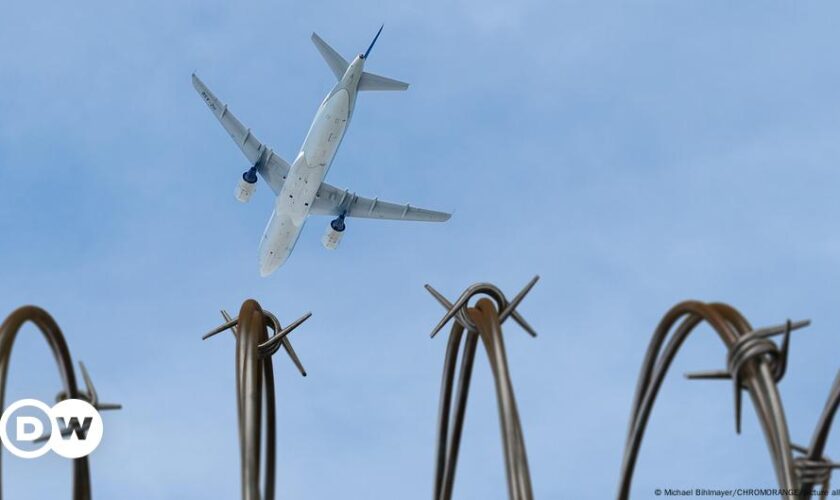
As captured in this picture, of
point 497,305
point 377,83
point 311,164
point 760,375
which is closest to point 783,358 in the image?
point 760,375

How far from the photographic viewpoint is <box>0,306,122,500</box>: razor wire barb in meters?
11.8

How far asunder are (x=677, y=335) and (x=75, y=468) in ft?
23.2

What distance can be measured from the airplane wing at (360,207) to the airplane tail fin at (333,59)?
9.63 metres

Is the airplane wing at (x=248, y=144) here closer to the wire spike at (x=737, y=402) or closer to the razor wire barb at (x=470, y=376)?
the razor wire barb at (x=470, y=376)

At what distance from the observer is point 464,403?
592 inches

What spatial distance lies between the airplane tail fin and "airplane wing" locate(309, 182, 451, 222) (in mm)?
9625

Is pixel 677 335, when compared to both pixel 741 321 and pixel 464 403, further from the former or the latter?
A: pixel 464 403

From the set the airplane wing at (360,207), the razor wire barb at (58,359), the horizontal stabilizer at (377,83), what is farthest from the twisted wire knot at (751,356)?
the airplane wing at (360,207)

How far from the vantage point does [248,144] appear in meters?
77.4

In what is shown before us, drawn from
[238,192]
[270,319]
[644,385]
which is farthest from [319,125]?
[644,385]

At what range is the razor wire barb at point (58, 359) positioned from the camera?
1181 centimetres

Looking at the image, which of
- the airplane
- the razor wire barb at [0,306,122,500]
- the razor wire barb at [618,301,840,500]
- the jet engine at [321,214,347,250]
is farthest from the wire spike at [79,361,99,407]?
the jet engine at [321,214,347,250]

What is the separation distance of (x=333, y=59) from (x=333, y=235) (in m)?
12.6

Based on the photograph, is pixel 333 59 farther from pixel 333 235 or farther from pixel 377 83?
pixel 333 235
